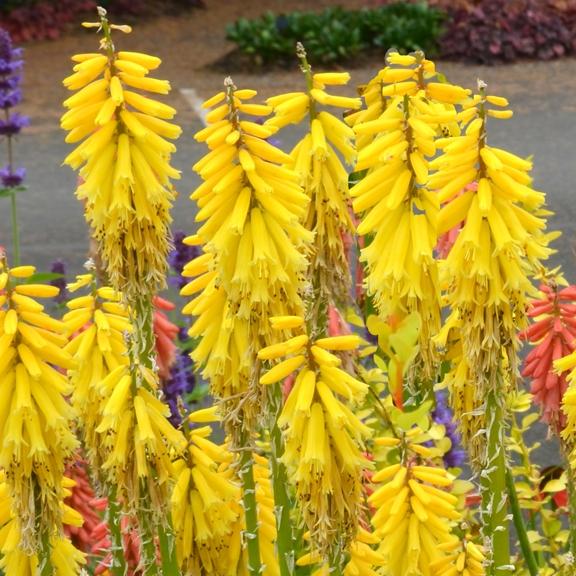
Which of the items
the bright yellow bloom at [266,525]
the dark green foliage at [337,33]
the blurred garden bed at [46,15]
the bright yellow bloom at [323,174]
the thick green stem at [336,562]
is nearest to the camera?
the thick green stem at [336,562]

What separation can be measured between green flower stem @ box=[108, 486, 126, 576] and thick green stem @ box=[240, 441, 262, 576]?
313 millimetres

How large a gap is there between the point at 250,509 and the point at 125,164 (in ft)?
2.44

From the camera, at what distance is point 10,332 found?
8.99 feet

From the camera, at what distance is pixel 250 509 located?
2.98 meters

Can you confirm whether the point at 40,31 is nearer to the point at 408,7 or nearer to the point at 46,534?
the point at 408,7

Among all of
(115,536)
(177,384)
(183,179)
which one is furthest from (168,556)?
(183,179)

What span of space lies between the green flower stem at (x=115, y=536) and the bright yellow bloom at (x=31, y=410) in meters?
0.28

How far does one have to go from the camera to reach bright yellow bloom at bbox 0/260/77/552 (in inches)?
110

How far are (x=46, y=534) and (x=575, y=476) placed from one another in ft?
4.17

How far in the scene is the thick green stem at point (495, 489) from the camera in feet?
9.34

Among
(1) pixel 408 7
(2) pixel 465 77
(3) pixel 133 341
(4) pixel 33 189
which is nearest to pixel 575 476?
(3) pixel 133 341

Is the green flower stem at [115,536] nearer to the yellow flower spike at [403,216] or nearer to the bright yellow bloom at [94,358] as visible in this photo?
the bright yellow bloom at [94,358]

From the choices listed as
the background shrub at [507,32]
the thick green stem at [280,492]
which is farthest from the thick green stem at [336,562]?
the background shrub at [507,32]

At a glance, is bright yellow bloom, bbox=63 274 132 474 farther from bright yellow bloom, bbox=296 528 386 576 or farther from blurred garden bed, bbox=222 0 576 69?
blurred garden bed, bbox=222 0 576 69
